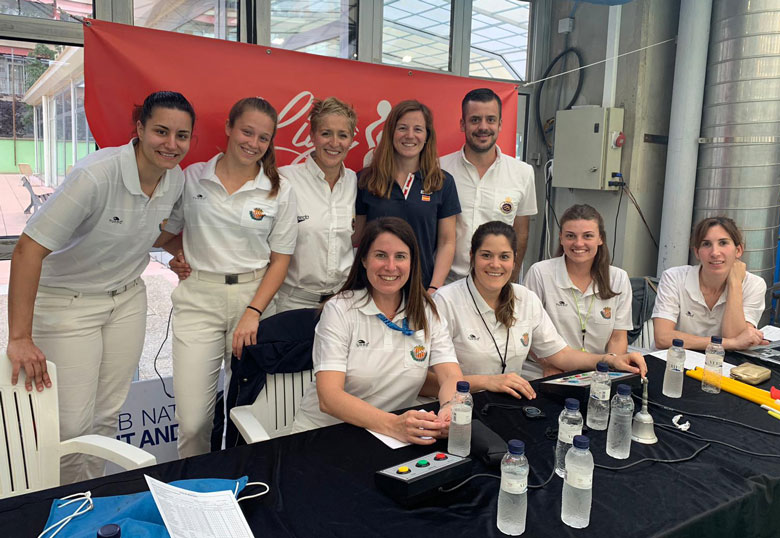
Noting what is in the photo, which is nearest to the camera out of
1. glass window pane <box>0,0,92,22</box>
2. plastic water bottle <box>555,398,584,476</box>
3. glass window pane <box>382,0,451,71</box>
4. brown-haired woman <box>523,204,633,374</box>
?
plastic water bottle <box>555,398,584,476</box>

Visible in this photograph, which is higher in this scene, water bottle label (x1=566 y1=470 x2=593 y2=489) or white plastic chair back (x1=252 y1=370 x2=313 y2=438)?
water bottle label (x1=566 y1=470 x2=593 y2=489)

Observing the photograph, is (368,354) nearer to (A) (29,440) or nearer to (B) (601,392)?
(B) (601,392)

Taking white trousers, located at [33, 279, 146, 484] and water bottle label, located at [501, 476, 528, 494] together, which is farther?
white trousers, located at [33, 279, 146, 484]

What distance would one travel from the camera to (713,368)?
213cm

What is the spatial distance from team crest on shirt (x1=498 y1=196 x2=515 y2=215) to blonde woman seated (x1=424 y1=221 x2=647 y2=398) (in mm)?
733

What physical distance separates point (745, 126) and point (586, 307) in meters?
1.99

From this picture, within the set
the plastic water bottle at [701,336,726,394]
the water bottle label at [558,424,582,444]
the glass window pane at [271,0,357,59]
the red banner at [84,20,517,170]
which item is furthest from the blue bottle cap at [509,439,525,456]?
the glass window pane at [271,0,357,59]

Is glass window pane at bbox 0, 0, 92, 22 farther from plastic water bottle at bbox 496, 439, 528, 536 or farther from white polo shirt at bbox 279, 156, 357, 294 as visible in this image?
plastic water bottle at bbox 496, 439, 528, 536

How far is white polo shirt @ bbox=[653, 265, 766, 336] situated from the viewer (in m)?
2.71

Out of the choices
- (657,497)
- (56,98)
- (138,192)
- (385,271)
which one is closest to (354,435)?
(385,271)

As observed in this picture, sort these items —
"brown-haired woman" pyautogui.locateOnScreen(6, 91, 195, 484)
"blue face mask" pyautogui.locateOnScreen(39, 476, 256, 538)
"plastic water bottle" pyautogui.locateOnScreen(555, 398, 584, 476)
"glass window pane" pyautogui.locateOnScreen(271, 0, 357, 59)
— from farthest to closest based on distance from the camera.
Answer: "glass window pane" pyautogui.locateOnScreen(271, 0, 357, 59) → "brown-haired woman" pyautogui.locateOnScreen(6, 91, 195, 484) → "plastic water bottle" pyautogui.locateOnScreen(555, 398, 584, 476) → "blue face mask" pyautogui.locateOnScreen(39, 476, 256, 538)

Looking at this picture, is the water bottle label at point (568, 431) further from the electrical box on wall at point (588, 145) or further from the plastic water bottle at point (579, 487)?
the electrical box on wall at point (588, 145)

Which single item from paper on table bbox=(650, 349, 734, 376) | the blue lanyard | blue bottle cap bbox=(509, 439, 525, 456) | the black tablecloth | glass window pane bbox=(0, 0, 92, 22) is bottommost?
the black tablecloth

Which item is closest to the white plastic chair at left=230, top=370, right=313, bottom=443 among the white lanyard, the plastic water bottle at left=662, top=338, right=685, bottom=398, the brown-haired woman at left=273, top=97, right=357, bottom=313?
the brown-haired woman at left=273, top=97, right=357, bottom=313
